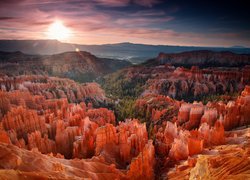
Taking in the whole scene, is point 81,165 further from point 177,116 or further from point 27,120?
point 177,116

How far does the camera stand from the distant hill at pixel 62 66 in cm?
10512

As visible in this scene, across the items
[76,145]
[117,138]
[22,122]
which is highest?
[22,122]

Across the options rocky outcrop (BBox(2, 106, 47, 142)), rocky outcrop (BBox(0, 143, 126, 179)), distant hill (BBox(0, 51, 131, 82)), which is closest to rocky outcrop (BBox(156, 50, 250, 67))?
distant hill (BBox(0, 51, 131, 82))

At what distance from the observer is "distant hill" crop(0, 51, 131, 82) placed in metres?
105

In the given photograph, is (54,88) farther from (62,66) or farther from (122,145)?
(62,66)

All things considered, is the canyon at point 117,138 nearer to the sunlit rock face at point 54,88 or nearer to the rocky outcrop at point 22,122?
the rocky outcrop at point 22,122

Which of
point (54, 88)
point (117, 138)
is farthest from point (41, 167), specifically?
point (54, 88)

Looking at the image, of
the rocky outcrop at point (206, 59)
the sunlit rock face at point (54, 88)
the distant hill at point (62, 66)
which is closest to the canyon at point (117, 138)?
the sunlit rock face at point (54, 88)

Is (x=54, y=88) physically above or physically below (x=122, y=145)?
above

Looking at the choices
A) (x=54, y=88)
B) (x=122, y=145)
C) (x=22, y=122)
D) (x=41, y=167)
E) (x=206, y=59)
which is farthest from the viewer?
(x=206, y=59)

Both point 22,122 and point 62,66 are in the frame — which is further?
point 62,66

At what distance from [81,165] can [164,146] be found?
11.3 m

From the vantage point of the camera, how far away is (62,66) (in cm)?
11556

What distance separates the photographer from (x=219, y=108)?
1384 inches
